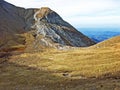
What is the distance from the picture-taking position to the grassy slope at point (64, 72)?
5606 centimetres

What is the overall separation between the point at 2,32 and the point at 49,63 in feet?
274

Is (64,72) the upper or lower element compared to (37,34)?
lower

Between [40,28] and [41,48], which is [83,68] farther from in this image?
[40,28]

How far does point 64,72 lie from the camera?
257 feet

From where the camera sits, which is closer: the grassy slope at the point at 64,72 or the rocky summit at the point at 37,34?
the grassy slope at the point at 64,72

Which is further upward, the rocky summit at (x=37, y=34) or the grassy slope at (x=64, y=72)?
the rocky summit at (x=37, y=34)

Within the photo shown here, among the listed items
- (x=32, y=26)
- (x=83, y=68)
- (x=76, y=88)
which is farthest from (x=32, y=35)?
(x=76, y=88)

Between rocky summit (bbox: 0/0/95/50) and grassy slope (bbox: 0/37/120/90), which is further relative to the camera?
rocky summit (bbox: 0/0/95/50)

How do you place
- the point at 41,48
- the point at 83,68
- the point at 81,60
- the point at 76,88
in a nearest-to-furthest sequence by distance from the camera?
the point at 76,88 → the point at 83,68 → the point at 81,60 → the point at 41,48

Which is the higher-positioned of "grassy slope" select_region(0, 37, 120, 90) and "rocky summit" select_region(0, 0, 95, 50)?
"rocky summit" select_region(0, 0, 95, 50)

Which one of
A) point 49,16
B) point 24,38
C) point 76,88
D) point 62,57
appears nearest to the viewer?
point 76,88

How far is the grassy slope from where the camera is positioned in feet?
184

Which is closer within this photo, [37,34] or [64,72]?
[64,72]

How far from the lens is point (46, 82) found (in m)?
62.2
